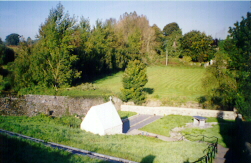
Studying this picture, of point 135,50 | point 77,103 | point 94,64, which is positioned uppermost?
point 135,50

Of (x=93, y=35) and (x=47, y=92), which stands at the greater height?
(x=93, y=35)

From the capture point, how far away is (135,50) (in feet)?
189

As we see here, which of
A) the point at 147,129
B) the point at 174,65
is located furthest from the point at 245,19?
the point at 174,65

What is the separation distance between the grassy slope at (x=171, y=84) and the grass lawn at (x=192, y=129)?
6.23 meters

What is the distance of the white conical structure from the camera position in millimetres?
15609

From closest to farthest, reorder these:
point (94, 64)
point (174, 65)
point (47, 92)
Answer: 1. point (47, 92)
2. point (94, 64)
3. point (174, 65)

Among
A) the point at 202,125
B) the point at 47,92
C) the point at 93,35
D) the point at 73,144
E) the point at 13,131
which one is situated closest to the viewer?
the point at 73,144

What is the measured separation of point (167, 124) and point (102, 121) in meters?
9.21

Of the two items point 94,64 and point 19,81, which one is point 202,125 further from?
point 94,64

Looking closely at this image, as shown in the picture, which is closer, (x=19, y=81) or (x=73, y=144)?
(x=73, y=144)

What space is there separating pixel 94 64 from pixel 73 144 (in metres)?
38.5

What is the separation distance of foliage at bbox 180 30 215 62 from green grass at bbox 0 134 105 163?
57.9m

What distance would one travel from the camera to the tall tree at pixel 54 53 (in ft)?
90.3

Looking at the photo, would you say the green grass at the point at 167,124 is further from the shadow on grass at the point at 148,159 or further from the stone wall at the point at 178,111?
the shadow on grass at the point at 148,159
